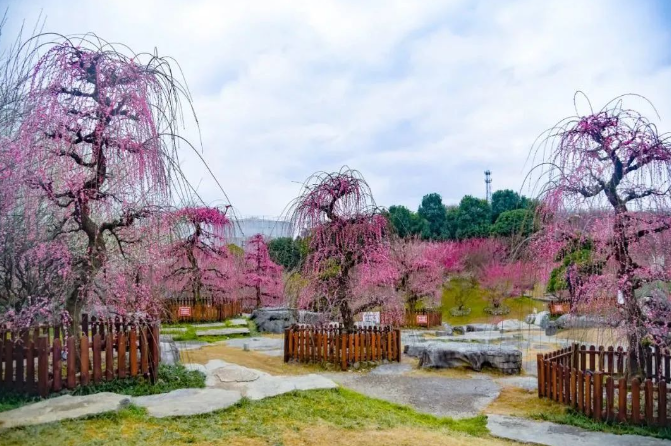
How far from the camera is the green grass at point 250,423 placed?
14.5ft

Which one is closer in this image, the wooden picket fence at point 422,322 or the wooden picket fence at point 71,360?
the wooden picket fence at point 71,360

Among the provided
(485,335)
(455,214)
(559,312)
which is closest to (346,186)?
(485,335)

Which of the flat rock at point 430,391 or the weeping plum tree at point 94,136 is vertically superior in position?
the weeping plum tree at point 94,136

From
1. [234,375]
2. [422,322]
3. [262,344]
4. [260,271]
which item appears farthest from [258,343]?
[260,271]

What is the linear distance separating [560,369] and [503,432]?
168cm

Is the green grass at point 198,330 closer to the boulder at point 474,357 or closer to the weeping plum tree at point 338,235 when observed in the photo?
the weeping plum tree at point 338,235

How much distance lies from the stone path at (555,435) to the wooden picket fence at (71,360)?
427cm

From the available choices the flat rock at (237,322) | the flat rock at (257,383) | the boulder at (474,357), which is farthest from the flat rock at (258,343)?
the flat rock at (257,383)

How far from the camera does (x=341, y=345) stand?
10.5 metres

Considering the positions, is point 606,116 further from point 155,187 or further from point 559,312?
point 559,312

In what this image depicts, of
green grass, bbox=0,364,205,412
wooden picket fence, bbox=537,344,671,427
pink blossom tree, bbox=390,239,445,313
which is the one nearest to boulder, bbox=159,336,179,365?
green grass, bbox=0,364,205,412

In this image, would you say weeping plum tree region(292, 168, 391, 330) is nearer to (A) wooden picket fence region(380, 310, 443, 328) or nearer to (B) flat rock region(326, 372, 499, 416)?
(B) flat rock region(326, 372, 499, 416)

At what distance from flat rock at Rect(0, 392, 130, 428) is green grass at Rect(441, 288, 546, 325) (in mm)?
19583

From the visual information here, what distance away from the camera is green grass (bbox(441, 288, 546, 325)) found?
2417 cm
